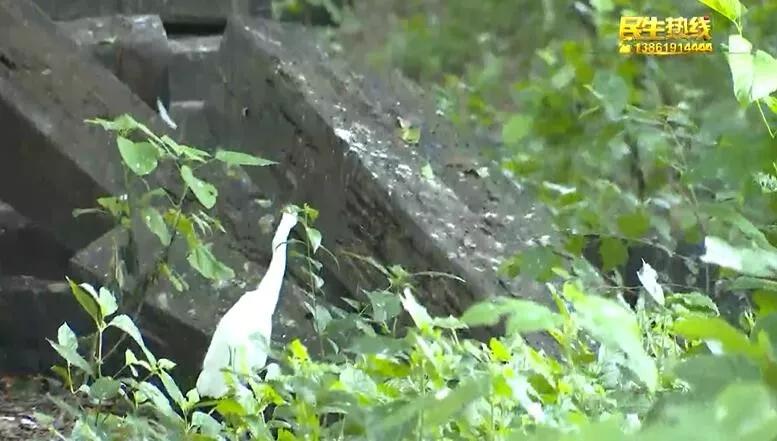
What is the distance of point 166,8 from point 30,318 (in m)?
0.62

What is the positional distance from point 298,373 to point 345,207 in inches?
16.1

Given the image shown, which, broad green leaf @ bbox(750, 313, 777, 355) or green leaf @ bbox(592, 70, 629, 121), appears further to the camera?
green leaf @ bbox(592, 70, 629, 121)

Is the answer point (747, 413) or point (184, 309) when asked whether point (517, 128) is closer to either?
point (184, 309)

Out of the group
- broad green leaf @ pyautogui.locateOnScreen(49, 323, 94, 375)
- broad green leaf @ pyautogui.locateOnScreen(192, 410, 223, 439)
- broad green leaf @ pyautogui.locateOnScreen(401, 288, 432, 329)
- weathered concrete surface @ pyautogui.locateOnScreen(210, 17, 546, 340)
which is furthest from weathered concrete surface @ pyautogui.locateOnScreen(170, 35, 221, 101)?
broad green leaf @ pyautogui.locateOnScreen(401, 288, 432, 329)

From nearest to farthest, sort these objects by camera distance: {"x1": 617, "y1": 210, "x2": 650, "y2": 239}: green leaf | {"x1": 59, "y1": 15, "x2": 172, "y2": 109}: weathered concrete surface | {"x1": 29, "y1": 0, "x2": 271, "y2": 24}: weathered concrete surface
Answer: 1. {"x1": 617, "y1": 210, "x2": 650, "y2": 239}: green leaf
2. {"x1": 59, "y1": 15, "x2": 172, "y2": 109}: weathered concrete surface
3. {"x1": 29, "y1": 0, "x2": 271, "y2": 24}: weathered concrete surface

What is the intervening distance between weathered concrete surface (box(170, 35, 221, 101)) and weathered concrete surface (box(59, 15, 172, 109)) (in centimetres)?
8

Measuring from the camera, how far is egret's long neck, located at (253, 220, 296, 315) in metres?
0.86

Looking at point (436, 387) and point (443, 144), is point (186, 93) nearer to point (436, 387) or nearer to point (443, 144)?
point (443, 144)

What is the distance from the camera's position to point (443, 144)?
1257mm

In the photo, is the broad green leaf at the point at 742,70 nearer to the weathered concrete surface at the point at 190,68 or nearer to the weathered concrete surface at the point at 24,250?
the weathered concrete surface at the point at 24,250

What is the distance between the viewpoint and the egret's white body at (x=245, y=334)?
2.49ft

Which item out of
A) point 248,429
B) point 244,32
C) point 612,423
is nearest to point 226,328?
point 248,429

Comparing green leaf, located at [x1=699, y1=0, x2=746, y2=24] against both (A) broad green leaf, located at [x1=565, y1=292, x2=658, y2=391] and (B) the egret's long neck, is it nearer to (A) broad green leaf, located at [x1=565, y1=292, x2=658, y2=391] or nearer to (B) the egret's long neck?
(A) broad green leaf, located at [x1=565, y1=292, x2=658, y2=391]

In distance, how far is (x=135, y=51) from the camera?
137 cm
